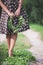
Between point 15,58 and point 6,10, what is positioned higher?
point 6,10

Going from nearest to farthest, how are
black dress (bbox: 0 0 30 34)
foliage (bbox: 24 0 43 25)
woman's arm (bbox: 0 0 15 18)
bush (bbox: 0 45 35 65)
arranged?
bush (bbox: 0 45 35 65) < woman's arm (bbox: 0 0 15 18) < black dress (bbox: 0 0 30 34) < foliage (bbox: 24 0 43 25)

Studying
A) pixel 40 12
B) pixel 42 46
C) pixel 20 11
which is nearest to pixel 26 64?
pixel 20 11

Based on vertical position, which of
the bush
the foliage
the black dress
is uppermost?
the black dress

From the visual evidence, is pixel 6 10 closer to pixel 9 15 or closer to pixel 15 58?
pixel 9 15

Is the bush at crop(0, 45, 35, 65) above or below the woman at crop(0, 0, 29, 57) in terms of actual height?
below

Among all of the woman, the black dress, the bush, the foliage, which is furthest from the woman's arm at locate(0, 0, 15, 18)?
the foliage

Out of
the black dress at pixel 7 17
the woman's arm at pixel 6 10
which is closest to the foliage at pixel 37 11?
the black dress at pixel 7 17

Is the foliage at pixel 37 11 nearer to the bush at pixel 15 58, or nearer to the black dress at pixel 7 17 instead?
the bush at pixel 15 58

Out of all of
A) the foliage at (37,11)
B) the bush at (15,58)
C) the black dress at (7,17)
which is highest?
the black dress at (7,17)

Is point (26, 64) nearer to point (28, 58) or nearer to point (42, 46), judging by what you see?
point (28, 58)

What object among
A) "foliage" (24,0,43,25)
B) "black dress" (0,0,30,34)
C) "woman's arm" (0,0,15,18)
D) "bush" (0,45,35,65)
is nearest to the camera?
"bush" (0,45,35,65)

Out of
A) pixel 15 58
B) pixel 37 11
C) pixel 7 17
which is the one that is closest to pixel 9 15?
pixel 7 17

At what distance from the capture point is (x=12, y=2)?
331 inches

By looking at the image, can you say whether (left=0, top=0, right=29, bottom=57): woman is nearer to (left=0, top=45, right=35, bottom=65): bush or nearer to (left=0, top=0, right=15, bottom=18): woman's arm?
(left=0, top=0, right=15, bottom=18): woman's arm
